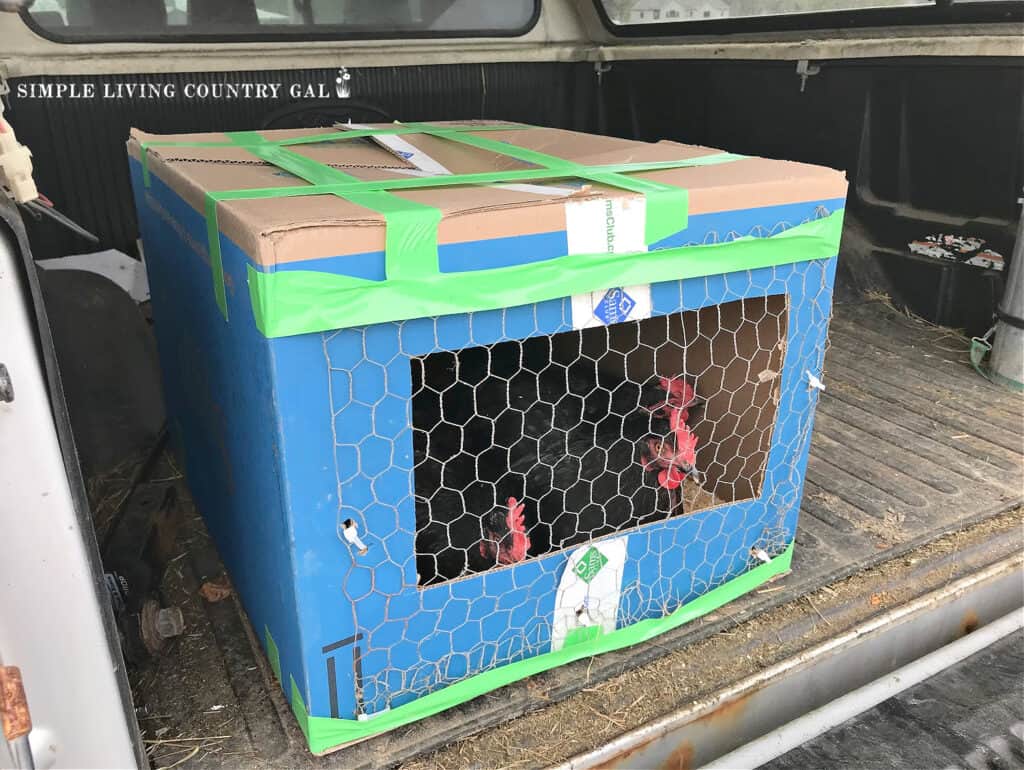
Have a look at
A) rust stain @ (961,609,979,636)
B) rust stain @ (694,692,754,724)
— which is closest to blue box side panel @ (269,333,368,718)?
rust stain @ (694,692,754,724)

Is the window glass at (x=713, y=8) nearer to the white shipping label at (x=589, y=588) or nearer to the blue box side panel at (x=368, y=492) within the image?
the blue box side panel at (x=368, y=492)

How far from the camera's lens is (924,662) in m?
1.16

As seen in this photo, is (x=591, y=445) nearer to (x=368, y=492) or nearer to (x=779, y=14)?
(x=368, y=492)

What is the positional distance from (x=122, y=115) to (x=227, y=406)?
1557 millimetres

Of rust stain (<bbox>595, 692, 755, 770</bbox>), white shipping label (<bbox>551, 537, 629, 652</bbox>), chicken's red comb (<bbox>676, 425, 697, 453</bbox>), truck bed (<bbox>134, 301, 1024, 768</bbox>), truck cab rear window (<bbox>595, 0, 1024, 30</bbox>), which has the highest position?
truck cab rear window (<bbox>595, 0, 1024, 30</bbox>)

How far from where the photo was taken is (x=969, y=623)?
4.28 ft

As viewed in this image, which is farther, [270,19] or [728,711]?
[270,19]

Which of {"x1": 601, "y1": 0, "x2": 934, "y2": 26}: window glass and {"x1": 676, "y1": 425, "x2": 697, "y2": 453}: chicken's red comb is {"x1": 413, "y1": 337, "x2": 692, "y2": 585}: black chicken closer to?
{"x1": 676, "y1": 425, "x2": 697, "y2": 453}: chicken's red comb

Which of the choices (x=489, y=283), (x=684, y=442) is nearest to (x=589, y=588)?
(x=684, y=442)

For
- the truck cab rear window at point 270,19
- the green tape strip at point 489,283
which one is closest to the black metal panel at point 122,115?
the truck cab rear window at point 270,19

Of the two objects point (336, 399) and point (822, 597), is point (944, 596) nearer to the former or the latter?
point (822, 597)

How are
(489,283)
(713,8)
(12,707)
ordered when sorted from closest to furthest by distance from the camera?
1. (12,707)
2. (489,283)
3. (713,8)

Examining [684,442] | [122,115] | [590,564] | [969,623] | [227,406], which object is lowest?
[969,623]

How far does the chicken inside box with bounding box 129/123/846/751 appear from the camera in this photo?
83cm
